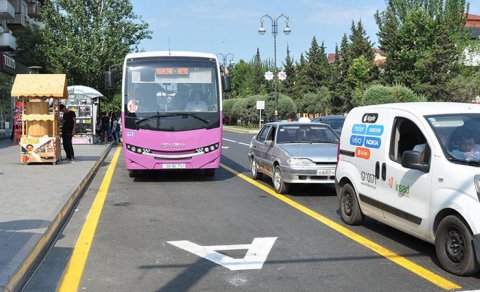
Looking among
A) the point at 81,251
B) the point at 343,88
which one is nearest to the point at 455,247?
the point at 81,251

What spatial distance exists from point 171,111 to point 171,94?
0.46 m

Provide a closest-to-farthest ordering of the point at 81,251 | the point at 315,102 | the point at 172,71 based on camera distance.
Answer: the point at 81,251
the point at 172,71
the point at 315,102

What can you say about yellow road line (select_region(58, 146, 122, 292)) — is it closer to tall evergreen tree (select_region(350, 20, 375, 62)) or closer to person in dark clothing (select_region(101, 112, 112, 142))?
person in dark clothing (select_region(101, 112, 112, 142))

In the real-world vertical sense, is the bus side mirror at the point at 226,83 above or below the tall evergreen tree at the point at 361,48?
below

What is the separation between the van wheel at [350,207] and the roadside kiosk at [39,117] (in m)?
10.7

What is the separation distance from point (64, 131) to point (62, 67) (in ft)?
68.7

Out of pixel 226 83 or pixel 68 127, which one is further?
pixel 68 127

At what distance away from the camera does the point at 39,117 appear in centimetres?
1639

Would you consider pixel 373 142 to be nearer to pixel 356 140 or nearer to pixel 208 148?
pixel 356 140

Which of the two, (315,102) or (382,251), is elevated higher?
(315,102)

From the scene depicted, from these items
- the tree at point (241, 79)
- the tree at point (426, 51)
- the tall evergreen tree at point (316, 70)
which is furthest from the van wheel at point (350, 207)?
the tree at point (241, 79)

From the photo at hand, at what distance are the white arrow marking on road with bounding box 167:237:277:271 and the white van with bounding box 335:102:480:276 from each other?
1569 millimetres

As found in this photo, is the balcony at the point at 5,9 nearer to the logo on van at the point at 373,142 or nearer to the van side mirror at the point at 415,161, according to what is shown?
the logo on van at the point at 373,142

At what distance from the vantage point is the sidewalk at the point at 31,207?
5602 millimetres
